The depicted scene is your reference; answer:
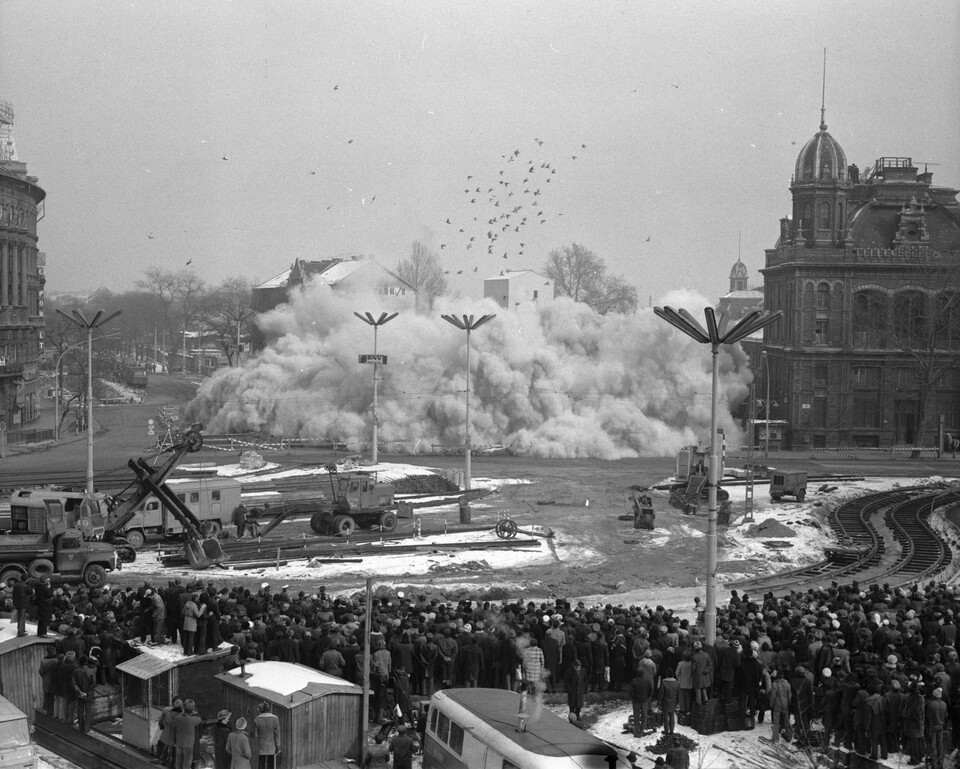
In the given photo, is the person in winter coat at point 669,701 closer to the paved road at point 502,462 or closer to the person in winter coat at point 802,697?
the person in winter coat at point 802,697

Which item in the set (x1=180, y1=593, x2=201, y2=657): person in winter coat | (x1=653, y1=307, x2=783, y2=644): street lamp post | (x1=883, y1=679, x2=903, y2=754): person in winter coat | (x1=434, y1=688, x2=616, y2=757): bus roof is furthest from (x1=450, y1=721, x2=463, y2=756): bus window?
(x1=180, y1=593, x2=201, y2=657): person in winter coat

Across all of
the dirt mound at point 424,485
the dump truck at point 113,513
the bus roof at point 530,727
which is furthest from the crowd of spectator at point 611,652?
the dirt mound at point 424,485

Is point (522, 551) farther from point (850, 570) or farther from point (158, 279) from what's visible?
point (158, 279)

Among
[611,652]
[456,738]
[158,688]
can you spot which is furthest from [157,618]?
[456,738]

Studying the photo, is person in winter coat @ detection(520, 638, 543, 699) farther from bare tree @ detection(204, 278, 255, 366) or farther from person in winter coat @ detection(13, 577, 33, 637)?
bare tree @ detection(204, 278, 255, 366)

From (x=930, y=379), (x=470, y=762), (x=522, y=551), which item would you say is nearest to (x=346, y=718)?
(x=470, y=762)
